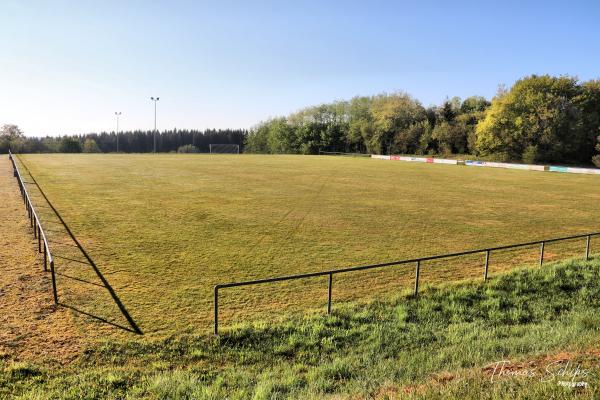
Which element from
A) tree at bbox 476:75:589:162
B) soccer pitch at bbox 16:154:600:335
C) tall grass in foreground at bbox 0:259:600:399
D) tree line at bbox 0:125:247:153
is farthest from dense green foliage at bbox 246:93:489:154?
tall grass in foreground at bbox 0:259:600:399

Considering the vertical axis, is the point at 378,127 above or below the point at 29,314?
above

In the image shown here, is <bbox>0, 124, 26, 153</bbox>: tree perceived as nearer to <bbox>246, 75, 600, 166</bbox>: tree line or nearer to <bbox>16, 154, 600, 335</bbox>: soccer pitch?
<bbox>246, 75, 600, 166</bbox>: tree line

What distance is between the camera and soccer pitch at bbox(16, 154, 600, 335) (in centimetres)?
1159

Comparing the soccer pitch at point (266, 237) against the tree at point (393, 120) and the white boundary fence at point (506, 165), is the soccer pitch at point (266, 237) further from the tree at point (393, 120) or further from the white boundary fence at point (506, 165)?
the tree at point (393, 120)

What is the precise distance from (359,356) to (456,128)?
90.5m

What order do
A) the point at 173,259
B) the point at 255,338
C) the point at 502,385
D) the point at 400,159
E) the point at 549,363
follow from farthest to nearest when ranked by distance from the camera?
the point at 400,159 → the point at 173,259 → the point at 255,338 → the point at 549,363 → the point at 502,385

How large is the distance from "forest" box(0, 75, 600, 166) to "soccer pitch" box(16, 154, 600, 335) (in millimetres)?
39636

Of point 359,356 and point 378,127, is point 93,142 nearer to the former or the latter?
point 378,127

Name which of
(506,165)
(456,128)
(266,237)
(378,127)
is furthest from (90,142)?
(266,237)

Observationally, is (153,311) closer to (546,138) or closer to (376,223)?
(376,223)

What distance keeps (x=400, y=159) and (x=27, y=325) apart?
85.7 meters

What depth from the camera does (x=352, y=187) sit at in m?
38.1

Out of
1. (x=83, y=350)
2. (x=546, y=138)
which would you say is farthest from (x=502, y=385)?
(x=546, y=138)

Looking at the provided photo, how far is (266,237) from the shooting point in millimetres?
18562
